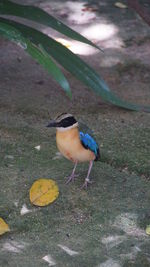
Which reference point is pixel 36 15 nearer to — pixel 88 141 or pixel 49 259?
pixel 88 141

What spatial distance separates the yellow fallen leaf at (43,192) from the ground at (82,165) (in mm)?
57

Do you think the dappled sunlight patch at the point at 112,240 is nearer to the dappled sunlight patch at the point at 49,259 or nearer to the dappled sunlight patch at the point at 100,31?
the dappled sunlight patch at the point at 49,259

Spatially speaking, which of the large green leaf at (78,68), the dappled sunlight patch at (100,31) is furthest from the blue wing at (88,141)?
the dappled sunlight patch at (100,31)

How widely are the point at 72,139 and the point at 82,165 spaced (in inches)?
28.2

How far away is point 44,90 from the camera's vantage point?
6.46 m

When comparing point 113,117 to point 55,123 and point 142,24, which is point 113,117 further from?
point 142,24

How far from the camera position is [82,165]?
207 inches

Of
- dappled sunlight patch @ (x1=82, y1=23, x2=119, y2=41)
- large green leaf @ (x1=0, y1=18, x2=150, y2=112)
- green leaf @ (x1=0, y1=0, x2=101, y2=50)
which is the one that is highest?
green leaf @ (x1=0, y1=0, x2=101, y2=50)

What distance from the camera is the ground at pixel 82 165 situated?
4.10m

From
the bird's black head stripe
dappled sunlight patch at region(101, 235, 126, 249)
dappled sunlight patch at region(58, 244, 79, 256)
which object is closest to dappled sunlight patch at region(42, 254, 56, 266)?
dappled sunlight patch at region(58, 244, 79, 256)

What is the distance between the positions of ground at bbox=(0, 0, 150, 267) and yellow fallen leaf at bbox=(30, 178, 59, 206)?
2.2 inches

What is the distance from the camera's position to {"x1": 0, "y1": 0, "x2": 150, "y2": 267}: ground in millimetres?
4102

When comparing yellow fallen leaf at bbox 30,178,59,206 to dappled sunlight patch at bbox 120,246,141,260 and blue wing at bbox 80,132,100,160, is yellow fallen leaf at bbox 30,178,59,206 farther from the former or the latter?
dappled sunlight patch at bbox 120,246,141,260

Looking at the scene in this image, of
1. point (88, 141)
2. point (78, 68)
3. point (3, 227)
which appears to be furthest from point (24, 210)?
point (78, 68)
